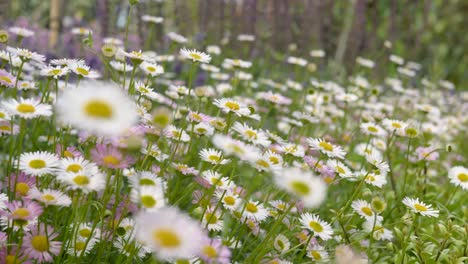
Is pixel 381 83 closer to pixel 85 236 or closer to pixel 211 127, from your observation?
pixel 211 127

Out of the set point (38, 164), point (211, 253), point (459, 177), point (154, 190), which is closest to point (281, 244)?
point (211, 253)

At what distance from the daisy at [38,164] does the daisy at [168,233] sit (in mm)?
426

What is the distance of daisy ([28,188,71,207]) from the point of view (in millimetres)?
916

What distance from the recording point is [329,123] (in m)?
2.68

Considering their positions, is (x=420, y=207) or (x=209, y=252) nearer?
(x=209, y=252)

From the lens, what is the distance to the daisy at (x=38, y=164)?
969mm

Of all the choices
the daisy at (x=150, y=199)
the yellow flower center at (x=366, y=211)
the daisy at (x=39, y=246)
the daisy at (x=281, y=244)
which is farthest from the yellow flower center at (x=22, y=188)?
the yellow flower center at (x=366, y=211)

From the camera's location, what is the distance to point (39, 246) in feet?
3.06

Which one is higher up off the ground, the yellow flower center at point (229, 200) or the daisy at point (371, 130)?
the daisy at point (371, 130)

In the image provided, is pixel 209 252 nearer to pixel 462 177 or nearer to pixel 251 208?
pixel 251 208

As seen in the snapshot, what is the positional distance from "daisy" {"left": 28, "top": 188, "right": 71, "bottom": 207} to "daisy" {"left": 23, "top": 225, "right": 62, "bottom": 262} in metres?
0.05

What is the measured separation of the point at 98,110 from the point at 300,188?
1.11ft

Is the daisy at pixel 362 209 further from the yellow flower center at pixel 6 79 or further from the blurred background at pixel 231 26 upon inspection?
the blurred background at pixel 231 26

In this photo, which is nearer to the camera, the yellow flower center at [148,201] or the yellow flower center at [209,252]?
the yellow flower center at [148,201]
